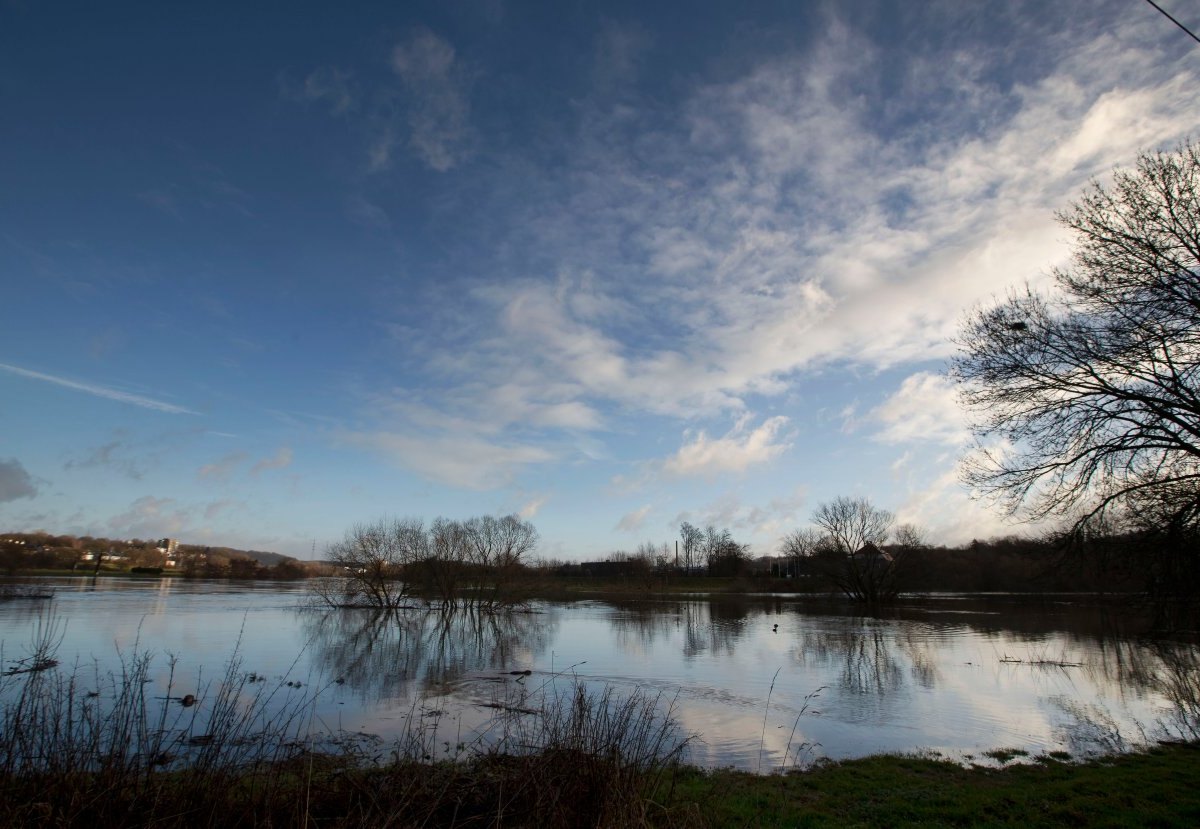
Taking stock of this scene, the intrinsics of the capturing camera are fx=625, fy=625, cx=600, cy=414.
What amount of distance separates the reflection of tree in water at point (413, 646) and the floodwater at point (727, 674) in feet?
0.54

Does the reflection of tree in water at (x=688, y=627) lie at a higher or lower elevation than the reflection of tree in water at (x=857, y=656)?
lower

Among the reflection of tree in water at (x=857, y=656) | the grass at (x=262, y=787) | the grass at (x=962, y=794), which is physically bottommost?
the reflection of tree in water at (x=857, y=656)

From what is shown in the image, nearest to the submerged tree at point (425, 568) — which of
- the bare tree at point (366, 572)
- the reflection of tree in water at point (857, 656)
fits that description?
the bare tree at point (366, 572)

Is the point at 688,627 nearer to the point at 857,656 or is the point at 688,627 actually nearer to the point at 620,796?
the point at 857,656

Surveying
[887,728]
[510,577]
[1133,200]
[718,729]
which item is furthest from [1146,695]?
[510,577]

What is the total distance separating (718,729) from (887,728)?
13.3 ft

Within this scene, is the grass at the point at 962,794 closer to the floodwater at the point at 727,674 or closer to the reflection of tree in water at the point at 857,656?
the floodwater at the point at 727,674

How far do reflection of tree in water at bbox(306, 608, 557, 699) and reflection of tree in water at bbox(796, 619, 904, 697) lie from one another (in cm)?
1174

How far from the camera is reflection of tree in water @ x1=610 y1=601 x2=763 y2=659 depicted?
31.3 metres

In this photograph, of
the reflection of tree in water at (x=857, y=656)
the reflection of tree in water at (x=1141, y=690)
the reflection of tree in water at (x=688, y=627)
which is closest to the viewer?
the reflection of tree in water at (x=1141, y=690)

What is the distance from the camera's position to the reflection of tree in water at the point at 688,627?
31312 mm

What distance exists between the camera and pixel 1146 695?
17859 mm

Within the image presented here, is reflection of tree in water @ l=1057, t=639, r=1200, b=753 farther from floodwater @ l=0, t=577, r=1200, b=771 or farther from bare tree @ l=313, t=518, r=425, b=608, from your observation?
bare tree @ l=313, t=518, r=425, b=608

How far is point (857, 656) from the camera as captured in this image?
26.7 m
